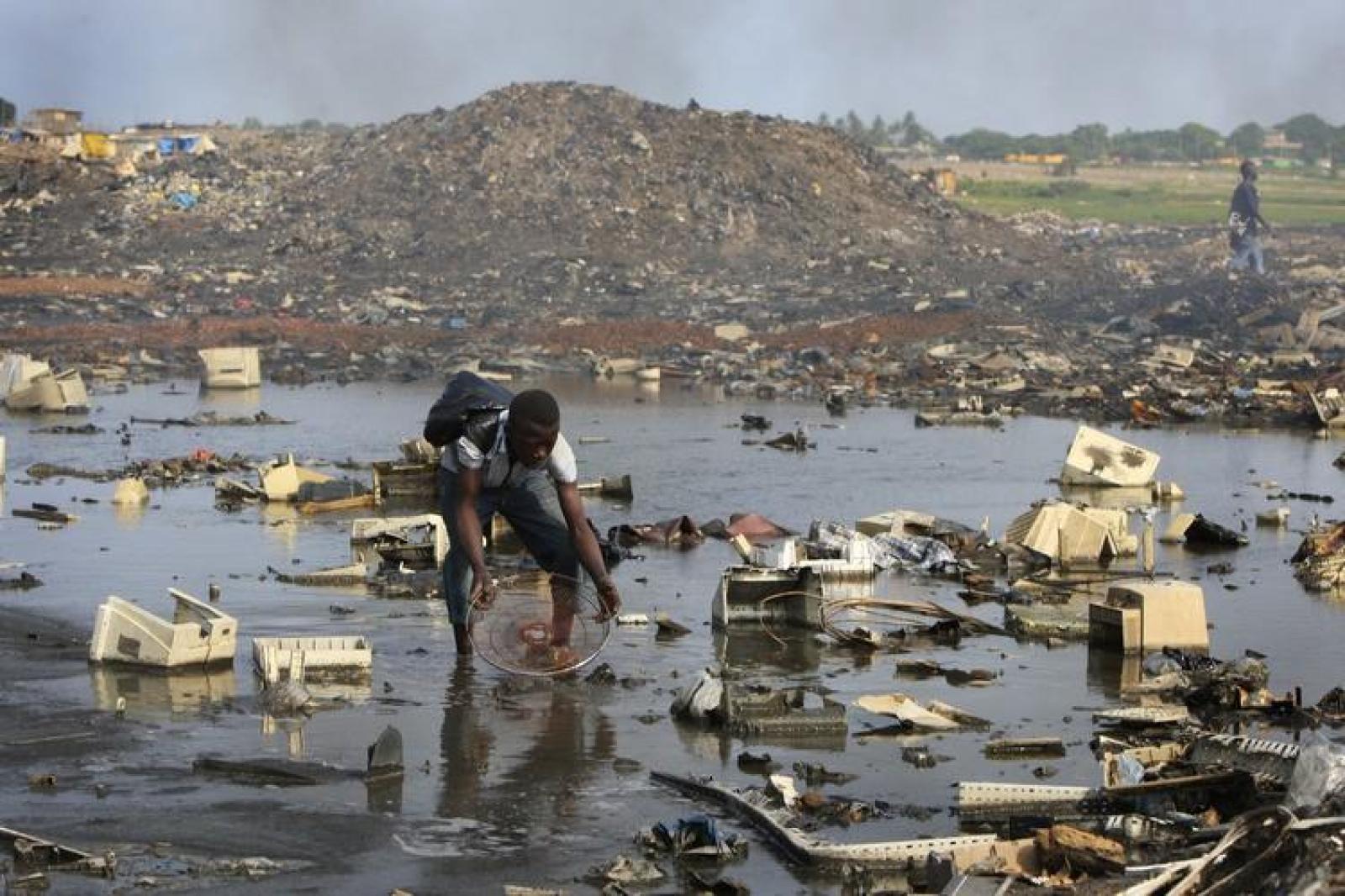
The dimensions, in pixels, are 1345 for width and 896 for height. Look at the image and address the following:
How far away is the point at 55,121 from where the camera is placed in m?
68.2

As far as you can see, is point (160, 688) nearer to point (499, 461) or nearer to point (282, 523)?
point (499, 461)

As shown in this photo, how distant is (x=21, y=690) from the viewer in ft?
30.3

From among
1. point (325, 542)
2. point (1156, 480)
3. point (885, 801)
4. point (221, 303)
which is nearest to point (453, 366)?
point (221, 303)

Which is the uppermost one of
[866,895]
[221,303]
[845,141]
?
[845,141]

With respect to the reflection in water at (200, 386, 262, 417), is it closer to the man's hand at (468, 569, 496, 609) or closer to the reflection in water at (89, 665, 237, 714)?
the reflection in water at (89, 665, 237, 714)

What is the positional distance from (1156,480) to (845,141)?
3728cm

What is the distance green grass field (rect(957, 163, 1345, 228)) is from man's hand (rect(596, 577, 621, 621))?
60797 mm

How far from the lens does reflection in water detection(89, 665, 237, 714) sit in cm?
904

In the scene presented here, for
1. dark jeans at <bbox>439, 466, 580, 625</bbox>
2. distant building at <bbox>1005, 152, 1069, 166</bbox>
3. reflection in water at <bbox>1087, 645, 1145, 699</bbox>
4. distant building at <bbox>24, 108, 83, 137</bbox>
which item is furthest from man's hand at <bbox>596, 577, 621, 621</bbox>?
distant building at <bbox>1005, 152, 1069, 166</bbox>

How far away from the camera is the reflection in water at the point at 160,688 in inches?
356

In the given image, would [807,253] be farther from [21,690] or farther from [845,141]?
[21,690]

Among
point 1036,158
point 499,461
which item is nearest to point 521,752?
point 499,461

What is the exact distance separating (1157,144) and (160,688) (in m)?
121

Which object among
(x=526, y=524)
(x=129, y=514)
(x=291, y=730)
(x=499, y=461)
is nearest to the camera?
(x=291, y=730)
